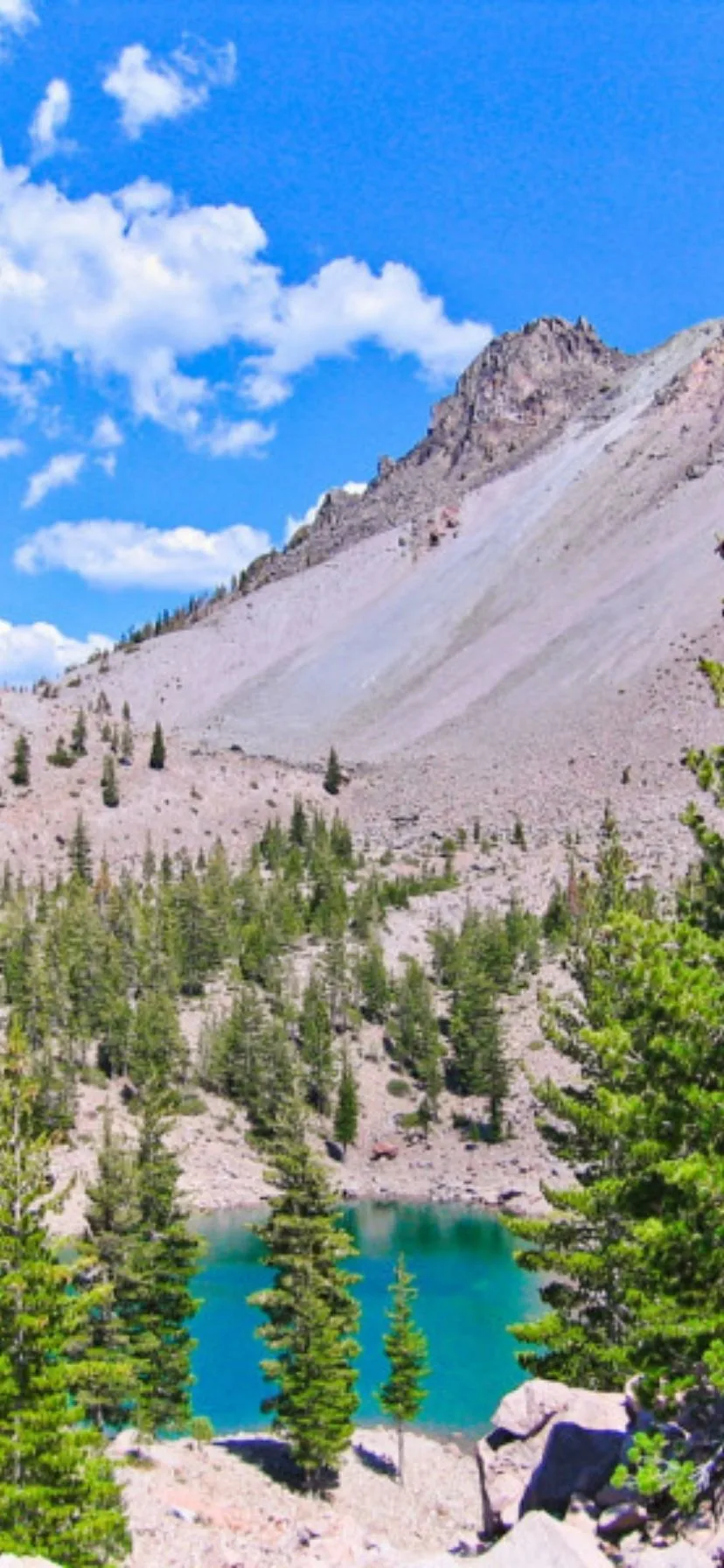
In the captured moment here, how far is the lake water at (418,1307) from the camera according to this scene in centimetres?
5728

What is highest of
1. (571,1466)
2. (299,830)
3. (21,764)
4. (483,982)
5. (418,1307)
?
(21,764)

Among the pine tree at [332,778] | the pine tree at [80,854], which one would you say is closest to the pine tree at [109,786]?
the pine tree at [80,854]

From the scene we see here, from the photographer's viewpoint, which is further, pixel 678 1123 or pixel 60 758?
pixel 60 758

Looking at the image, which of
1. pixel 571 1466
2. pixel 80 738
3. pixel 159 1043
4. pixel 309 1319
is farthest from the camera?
pixel 80 738

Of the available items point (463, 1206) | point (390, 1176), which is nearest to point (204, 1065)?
point (390, 1176)

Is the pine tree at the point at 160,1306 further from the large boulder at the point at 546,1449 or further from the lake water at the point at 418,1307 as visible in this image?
the large boulder at the point at 546,1449

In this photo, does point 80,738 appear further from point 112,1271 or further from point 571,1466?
point 571,1466

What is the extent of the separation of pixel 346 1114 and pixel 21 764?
99.1 m

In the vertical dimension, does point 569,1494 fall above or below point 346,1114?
above

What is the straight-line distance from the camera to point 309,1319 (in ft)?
137

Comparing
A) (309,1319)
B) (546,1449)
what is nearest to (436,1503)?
(309,1319)

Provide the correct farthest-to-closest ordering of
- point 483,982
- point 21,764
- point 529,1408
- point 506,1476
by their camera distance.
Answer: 1. point 21,764
2. point 483,982
3. point 529,1408
4. point 506,1476

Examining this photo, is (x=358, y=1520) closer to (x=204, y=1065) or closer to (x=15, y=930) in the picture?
(x=204, y=1065)

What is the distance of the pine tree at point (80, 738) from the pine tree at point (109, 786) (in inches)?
282
